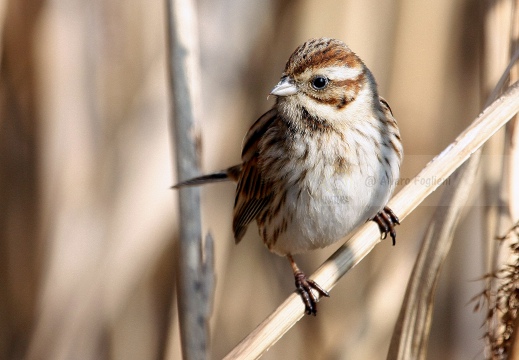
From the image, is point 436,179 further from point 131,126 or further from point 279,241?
point 131,126

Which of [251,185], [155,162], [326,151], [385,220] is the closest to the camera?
[326,151]

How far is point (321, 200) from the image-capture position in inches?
77.7

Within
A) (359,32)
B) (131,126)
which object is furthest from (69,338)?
(359,32)

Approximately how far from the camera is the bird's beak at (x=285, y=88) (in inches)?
71.7

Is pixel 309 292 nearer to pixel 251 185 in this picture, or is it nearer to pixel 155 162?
pixel 251 185

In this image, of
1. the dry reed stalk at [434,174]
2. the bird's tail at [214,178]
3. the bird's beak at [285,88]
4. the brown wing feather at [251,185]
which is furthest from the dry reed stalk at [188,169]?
the dry reed stalk at [434,174]

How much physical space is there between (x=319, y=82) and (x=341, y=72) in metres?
0.07

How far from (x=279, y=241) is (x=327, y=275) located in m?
0.52

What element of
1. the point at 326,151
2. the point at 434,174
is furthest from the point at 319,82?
the point at 434,174

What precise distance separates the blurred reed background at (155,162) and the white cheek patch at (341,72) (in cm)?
57

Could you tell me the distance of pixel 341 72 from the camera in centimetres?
191

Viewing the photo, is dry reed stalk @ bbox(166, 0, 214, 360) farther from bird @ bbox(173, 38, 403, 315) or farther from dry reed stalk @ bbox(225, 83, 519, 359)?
dry reed stalk @ bbox(225, 83, 519, 359)

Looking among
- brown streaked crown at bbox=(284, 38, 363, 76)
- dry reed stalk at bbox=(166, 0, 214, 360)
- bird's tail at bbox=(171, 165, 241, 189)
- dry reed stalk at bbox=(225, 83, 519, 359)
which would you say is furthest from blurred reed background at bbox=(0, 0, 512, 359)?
dry reed stalk at bbox=(225, 83, 519, 359)

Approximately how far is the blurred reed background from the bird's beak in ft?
2.32
